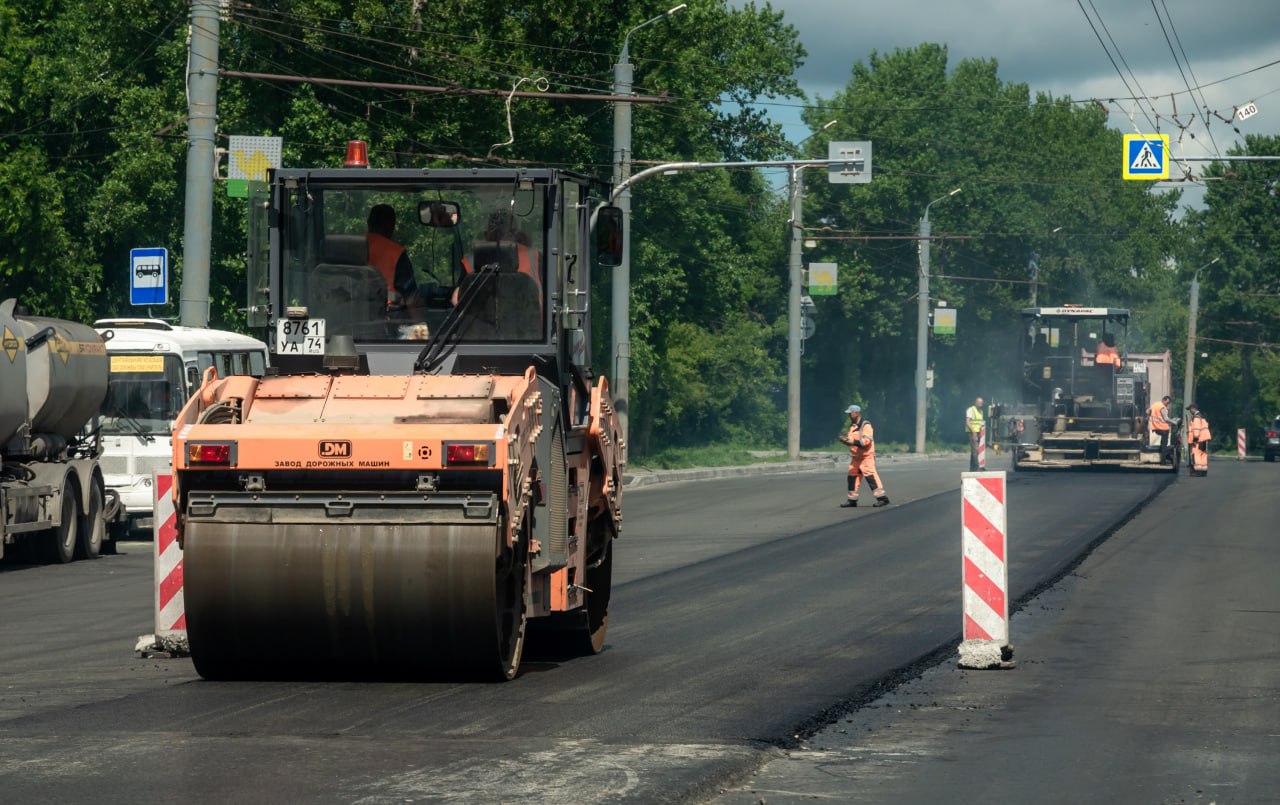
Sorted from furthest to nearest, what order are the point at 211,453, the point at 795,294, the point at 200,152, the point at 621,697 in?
the point at 795,294
the point at 200,152
the point at 621,697
the point at 211,453

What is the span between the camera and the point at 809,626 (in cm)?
1352

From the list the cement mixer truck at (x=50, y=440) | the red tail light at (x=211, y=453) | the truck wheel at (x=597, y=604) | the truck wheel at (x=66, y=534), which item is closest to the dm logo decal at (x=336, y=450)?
the red tail light at (x=211, y=453)

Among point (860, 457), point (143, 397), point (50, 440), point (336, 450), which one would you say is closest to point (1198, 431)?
point (860, 457)

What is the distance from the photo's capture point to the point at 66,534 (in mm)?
20609

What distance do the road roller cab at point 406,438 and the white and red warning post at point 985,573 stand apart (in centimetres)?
229

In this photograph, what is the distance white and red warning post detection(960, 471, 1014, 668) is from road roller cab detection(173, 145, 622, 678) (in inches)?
90.1

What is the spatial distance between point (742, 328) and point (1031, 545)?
172ft

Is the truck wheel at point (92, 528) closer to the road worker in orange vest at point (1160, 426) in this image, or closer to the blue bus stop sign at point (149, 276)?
the blue bus stop sign at point (149, 276)

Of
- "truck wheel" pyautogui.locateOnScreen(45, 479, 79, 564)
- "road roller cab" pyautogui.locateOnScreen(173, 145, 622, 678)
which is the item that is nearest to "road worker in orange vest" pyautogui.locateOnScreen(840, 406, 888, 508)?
"truck wheel" pyautogui.locateOnScreen(45, 479, 79, 564)

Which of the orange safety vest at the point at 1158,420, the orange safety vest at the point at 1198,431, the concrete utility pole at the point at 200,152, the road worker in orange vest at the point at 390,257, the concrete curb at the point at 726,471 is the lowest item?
the concrete curb at the point at 726,471

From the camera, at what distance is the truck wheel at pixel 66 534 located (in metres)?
20.4

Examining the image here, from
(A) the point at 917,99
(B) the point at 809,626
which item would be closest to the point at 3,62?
(B) the point at 809,626

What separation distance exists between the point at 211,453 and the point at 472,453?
1373 mm

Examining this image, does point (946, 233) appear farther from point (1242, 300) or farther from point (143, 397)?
point (143, 397)
